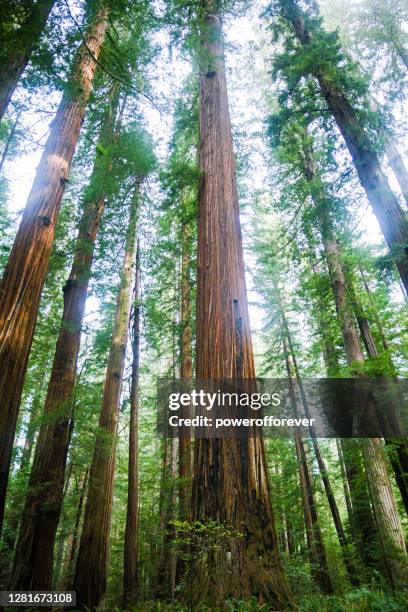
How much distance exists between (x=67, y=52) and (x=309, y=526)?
15.5 meters

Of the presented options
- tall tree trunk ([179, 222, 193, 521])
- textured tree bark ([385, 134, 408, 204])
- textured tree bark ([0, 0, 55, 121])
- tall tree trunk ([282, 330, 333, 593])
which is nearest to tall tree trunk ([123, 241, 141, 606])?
tall tree trunk ([179, 222, 193, 521])

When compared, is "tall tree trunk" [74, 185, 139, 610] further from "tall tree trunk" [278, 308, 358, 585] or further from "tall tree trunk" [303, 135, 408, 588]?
"tall tree trunk" [278, 308, 358, 585]

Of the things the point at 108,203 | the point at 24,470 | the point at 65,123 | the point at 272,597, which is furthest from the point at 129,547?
the point at 65,123

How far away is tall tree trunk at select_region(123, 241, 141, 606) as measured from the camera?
9.17 meters

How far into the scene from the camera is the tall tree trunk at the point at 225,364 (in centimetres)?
276

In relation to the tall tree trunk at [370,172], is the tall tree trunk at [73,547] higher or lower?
lower

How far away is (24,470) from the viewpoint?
13.6 m

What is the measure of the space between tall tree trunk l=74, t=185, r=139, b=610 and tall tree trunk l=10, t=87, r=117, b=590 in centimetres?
102

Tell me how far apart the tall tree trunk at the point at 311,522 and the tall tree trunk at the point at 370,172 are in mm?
6671

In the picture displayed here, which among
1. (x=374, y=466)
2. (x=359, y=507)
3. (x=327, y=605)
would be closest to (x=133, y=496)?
(x=374, y=466)

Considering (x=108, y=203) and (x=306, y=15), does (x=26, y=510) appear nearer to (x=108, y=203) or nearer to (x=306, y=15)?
(x=108, y=203)

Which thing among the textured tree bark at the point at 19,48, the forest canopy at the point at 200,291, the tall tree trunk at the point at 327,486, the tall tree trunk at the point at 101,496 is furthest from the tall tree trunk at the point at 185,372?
the textured tree bark at the point at 19,48

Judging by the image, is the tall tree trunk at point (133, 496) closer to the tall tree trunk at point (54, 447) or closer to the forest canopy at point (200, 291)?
the forest canopy at point (200, 291)

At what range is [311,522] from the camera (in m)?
13.1
